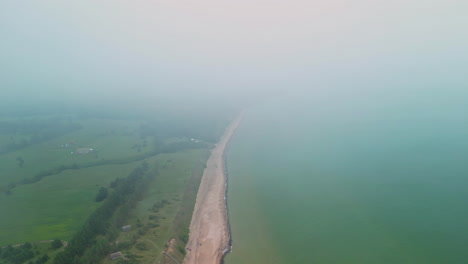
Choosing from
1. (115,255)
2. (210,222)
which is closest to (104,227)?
(115,255)

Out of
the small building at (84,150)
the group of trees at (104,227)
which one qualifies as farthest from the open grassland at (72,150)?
the group of trees at (104,227)

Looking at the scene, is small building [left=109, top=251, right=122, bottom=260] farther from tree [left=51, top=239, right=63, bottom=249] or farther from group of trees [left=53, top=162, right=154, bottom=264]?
tree [left=51, top=239, right=63, bottom=249]

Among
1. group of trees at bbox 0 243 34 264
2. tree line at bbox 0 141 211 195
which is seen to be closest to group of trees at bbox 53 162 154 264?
group of trees at bbox 0 243 34 264

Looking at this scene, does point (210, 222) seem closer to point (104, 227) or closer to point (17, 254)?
point (104, 227)

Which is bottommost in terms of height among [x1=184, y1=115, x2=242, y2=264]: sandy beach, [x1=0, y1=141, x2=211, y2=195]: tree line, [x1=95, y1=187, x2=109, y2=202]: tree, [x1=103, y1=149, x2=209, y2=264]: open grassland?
[x1=184, y1=115, x2=242, y2=264]: sandy beach

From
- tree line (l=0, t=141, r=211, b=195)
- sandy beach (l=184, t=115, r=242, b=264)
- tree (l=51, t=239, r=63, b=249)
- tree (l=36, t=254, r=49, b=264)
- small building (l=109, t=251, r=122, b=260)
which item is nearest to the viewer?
tree (l=36, t=254, r=49, b=264)

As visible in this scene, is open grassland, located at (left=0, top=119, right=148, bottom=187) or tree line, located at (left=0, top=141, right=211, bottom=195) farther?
open grassland, located at (left=0, top=119, right=148, bottom=187)

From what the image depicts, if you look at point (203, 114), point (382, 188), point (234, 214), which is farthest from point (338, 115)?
point (234, 214)
